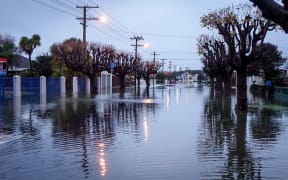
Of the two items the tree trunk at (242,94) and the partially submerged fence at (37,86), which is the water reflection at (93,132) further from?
the partially submerged fence at (37,86)

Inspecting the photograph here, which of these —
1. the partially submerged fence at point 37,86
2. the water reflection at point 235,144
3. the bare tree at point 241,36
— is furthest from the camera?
the partially submerged fence at point 37,86

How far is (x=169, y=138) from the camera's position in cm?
1352

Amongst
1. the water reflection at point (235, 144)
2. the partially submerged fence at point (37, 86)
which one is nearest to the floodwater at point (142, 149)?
the water reflection at point (235, 144)

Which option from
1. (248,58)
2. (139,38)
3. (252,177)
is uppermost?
(139,38)

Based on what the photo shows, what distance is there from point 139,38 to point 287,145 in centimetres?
7472

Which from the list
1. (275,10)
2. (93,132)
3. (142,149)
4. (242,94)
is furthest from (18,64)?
(275,10)

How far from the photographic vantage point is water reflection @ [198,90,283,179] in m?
8.94

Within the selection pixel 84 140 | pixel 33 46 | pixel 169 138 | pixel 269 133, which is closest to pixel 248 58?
pixel 269 133

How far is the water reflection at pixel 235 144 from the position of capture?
8938mm

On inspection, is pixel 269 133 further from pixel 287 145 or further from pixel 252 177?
pixel 252 177

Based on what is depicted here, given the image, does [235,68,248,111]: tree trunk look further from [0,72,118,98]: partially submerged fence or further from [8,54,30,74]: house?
[8,54,30,74]: house

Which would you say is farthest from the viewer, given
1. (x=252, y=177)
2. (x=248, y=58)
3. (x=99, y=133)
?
(x=248, y=58)

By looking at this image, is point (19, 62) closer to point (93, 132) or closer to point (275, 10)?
point (93, 132)

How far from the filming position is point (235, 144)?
12242 millimetres
